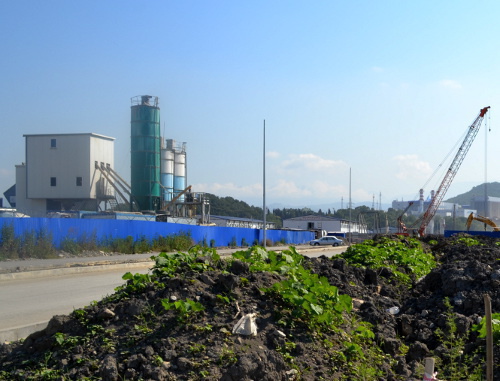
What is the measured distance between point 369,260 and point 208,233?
104ft

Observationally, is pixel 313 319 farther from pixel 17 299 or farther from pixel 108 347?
pixel 17 299

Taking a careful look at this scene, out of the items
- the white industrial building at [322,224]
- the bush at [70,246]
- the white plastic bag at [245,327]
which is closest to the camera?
the white plastic bag at [245,327]

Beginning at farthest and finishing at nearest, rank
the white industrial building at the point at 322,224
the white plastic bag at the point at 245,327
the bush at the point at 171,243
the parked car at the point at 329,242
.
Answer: the white industrial building at the point at 322,224, the parked car at the point at 329,242, the bush at the point at 171,243, the white plastic bag at the point at 245,327

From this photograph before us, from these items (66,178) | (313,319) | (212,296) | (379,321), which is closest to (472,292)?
(379,321)

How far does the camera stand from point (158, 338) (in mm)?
5754

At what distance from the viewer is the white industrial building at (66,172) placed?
53062 mm

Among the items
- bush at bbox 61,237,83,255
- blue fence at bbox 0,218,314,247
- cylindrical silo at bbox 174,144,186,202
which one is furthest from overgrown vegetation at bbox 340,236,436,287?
cylindrical silo at bbox 174,144,186,202

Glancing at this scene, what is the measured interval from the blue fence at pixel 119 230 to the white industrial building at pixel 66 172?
14368mm

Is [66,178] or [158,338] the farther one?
[66,178]

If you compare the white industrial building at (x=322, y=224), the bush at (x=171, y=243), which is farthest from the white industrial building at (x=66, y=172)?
the white industrial building at (x=322, y=224)

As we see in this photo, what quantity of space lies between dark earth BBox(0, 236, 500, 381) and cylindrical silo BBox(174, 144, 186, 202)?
56.5 meters

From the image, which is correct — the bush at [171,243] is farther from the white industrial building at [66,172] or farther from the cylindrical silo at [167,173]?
the cylindrical silo at [167,173]

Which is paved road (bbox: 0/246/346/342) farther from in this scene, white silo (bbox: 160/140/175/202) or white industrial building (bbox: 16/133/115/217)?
white silo (bbox: 160/140/175/202)

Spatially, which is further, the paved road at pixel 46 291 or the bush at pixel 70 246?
the bush at pixel 70 246
